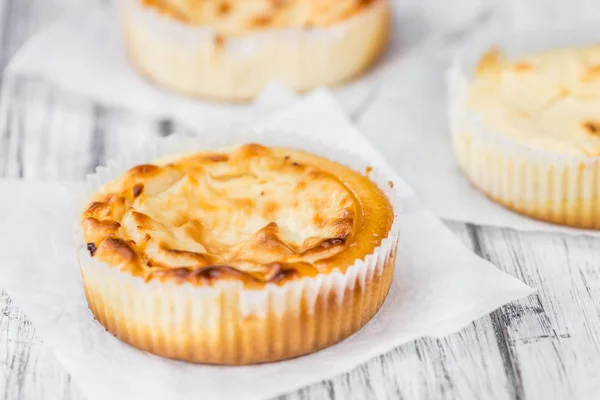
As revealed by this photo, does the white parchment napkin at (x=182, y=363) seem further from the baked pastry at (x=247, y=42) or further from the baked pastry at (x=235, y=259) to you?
the baked pastry at (x=247, y=42)

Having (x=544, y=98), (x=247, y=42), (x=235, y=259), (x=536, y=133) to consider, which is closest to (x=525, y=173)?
(x=536, y=133)

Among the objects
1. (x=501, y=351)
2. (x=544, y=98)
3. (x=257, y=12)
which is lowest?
(x=501, y=351)

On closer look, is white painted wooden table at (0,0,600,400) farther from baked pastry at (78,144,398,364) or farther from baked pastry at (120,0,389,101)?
baked pastry at (120,0,389,101)

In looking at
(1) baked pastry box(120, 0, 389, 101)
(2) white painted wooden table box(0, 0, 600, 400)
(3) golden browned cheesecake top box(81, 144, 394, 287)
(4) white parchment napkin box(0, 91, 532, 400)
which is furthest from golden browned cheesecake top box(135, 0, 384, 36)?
(2) white painted wooden table box(0, 0, 600, 400)

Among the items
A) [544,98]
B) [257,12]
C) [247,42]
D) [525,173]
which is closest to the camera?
[525,173]

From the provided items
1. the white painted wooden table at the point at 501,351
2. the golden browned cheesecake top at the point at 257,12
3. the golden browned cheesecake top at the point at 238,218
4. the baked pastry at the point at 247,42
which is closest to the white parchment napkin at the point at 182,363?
the white painted wooden table at the point at 501,351

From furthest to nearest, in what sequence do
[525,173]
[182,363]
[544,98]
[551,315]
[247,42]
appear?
[247,42] < [544,98] < [525,173] < [551,315] < [182,363]

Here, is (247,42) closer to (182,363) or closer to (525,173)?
(525,173)
